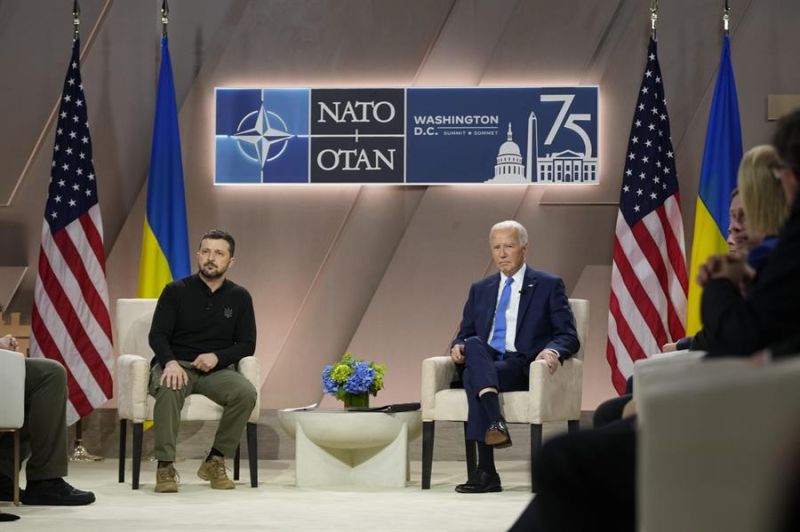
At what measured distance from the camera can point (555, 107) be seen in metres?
6.55

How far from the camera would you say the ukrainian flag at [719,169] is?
6109 mm

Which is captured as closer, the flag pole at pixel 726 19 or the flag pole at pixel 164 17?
the flag pole at pixel 726 19

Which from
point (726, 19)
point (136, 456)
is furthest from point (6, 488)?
point (726, 19)

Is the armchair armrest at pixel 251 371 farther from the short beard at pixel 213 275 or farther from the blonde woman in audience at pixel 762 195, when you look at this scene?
the blonde woman in audience at pixel 762 195

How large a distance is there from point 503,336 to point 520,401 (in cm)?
44

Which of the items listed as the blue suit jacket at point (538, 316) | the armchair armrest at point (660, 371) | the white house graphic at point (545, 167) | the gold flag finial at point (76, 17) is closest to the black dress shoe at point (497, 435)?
the blue suit jacket at point (538, 316)

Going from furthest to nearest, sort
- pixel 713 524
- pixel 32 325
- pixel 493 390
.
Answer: pixel 32 325 < pixel 493 390 < pixel 713 524

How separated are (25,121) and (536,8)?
3137 millimetres

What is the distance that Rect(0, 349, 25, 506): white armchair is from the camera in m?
3.86

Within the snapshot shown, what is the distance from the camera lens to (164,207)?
6.38 metres

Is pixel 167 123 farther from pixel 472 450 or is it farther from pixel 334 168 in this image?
pixel 472 450

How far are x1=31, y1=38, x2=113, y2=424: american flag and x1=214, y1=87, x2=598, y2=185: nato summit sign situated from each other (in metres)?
0.82

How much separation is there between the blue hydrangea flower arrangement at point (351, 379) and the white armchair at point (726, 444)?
4036 mm

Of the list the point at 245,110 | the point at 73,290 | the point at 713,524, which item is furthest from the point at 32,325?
the point at 713,524
